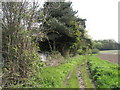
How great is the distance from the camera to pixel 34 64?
4.02 meters

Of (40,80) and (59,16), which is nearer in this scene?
(40,80)

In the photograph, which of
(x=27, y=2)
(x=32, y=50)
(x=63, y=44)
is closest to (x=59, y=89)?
(x=32, y=50)

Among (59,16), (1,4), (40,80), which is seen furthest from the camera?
(59,16)

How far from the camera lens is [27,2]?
12.9 feet

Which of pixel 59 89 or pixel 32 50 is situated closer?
pixel 59 89

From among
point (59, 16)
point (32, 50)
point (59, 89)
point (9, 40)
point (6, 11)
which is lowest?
point (59, 89)

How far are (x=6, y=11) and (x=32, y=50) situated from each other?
1.64m

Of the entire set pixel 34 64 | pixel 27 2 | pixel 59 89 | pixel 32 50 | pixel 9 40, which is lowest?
pixel 59 89

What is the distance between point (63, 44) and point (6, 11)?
9.15 metres

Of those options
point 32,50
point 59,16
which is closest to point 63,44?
point 59,16

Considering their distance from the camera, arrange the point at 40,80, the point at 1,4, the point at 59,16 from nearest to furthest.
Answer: the point at 1,4
the point at 40,80
the point at 59,16

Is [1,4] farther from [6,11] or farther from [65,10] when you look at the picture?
[65,10]

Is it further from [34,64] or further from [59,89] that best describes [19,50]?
[59,89]

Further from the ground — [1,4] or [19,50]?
[1,4]
